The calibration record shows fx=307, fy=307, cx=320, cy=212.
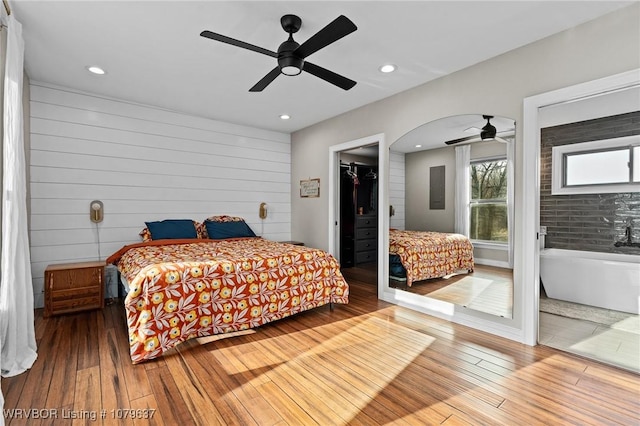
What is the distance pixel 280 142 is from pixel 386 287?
10.6 feet

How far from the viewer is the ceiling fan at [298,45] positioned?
1.96m

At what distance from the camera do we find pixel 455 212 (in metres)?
3.39

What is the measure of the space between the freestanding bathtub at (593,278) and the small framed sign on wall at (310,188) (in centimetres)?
318

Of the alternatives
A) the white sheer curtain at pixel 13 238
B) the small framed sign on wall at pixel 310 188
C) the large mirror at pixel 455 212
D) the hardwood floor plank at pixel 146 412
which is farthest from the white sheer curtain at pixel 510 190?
the white sheer curtain at pixel 13 238

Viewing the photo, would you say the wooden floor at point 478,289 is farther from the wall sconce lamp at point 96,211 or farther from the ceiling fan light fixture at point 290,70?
the wall sconce lamp at point 96,211

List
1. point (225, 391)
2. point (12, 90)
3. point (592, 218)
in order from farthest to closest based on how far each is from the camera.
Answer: point (592, 218)
point (12, 90)
point (225, 391)

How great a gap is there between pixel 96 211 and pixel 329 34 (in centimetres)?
361

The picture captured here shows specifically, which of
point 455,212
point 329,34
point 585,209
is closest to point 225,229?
point 455,212

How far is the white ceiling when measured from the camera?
221 centimetres

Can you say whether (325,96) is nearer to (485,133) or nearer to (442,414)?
(485,133)

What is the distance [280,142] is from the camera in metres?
5.62

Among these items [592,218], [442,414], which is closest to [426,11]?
[592,218]

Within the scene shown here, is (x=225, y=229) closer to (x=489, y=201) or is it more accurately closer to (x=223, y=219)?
(x=223, y=219)

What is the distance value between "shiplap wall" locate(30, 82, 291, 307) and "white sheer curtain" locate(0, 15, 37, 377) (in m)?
1.65
